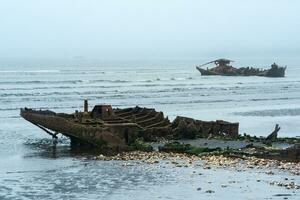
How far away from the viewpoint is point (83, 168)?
28484mm


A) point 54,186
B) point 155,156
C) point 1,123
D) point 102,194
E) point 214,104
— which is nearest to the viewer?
point 102,194

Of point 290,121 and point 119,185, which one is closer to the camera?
point 119,185

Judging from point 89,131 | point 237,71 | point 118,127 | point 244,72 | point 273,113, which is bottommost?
point 273,113

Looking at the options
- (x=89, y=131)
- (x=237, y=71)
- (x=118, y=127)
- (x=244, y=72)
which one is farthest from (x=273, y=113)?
(x=244, y=72)

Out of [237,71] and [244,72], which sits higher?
[237,71]

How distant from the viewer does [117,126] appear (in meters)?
34.1

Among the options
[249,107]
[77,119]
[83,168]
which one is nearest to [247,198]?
[83,168]

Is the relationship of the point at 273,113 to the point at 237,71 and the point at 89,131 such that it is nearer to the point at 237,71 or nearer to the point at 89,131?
the point at 89,131

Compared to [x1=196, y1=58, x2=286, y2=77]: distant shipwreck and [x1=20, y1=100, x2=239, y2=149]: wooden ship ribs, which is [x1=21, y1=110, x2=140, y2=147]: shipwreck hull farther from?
[x1=196, y1=58, x2=286, y2=77]: distant shipwreck

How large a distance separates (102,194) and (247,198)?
5190 millimetres

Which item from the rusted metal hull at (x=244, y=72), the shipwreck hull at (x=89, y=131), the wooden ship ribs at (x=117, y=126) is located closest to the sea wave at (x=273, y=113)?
the wooden ship ribs at (x=117, y=126)

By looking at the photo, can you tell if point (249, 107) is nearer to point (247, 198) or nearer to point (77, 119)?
point (77, 119)

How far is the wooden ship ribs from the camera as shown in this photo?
33.5 m

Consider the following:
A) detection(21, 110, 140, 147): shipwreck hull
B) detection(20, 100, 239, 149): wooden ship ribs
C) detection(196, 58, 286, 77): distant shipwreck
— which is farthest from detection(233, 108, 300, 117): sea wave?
detection(196, 58, 286, 77): distant shipwreck
